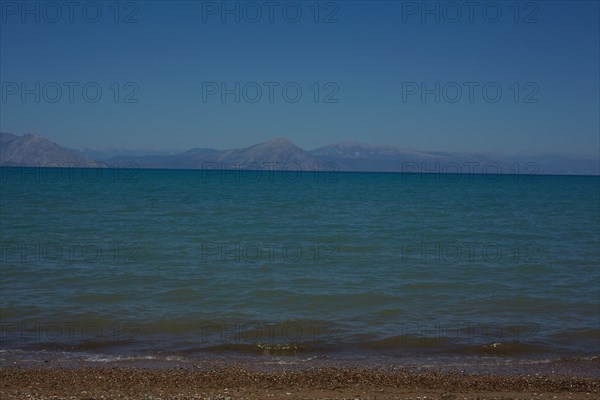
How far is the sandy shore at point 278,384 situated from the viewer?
930 cm

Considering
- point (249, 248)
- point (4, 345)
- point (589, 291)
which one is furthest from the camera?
point (249, 248)

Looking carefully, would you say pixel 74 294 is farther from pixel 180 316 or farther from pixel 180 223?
pixel 180 223

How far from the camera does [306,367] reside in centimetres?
1141

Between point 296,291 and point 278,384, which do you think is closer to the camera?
point 278,384

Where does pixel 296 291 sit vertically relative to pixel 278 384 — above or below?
above

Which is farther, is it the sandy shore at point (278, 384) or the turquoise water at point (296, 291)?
the turquoise water at point (296, 291)

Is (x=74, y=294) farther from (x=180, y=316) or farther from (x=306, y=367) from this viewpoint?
(x=306, y=367)

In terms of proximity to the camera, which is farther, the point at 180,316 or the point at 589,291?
the point at 589,291

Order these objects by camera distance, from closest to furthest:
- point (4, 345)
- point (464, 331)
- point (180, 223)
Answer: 1. point (4, 345)
2. point (464, 331)
3. point (180, 223)

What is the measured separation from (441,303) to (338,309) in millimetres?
2996

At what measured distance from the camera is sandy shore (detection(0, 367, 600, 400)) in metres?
9.30

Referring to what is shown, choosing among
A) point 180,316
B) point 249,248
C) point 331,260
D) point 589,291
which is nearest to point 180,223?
point 249,248

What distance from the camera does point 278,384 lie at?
997 centimetres

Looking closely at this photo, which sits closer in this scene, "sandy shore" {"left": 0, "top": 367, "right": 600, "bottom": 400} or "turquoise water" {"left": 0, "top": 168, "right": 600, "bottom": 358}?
"sandy shore" {"left": 0, "top": 367, "right": 600, "bottom": 400}
